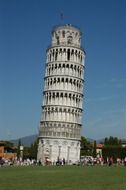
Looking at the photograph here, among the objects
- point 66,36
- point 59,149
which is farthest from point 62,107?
point 66,36

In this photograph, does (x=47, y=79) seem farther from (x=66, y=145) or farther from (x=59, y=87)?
(x=66, y=145)

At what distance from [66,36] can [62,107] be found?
17105 millimetres

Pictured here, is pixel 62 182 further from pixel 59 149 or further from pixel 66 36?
pixel 66 36

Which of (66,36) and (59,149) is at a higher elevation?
(66,36)

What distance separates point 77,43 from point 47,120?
18807 millimetres

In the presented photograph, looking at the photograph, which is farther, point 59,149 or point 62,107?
point 59,149

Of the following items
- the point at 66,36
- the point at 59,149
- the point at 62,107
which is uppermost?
the point at 66,36

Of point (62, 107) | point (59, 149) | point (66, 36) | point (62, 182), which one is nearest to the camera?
point (62, 182)

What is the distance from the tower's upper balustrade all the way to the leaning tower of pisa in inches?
93.6

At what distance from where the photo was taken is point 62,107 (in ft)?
297

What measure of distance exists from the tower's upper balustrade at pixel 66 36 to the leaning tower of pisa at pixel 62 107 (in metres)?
2.38

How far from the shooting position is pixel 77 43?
98.1m

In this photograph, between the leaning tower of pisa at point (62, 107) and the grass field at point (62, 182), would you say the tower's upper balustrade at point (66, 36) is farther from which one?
the grass field at point (62, 182)

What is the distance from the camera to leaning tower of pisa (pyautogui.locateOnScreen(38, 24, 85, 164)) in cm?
9069
